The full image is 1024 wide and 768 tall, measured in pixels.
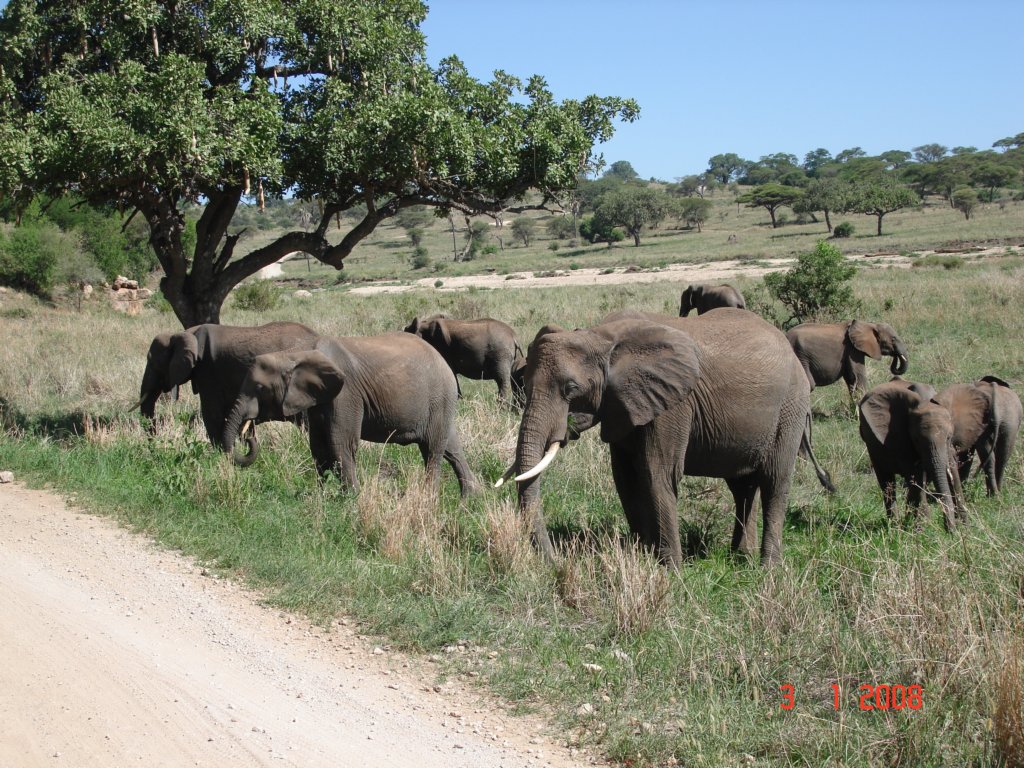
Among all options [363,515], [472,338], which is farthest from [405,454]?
[472,338]

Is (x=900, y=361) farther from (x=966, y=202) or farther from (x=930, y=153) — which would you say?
(x=930, y=153)

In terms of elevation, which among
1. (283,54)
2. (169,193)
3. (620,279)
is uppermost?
(283,54)

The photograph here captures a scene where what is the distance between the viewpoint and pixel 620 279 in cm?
4709

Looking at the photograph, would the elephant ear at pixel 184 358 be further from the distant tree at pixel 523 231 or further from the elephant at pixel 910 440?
the distant tree at pixel 523 231

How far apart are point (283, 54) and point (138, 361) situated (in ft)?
20.1

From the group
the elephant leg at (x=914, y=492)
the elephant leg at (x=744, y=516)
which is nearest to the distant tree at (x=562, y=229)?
the elephant leg at (x=914, y=492)

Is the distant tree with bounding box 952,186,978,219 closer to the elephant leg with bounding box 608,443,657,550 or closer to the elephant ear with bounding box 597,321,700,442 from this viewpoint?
the elephant leg with bounding box 608,443,657,550

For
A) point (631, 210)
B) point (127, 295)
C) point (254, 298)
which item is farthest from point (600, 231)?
point (254, 298)

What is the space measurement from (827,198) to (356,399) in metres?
64.9

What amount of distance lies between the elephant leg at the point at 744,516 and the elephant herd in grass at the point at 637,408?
0.05ft

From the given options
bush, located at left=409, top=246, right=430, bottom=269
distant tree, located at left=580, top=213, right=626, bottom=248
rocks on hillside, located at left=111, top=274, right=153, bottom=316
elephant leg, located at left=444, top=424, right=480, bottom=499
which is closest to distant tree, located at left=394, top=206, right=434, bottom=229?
distant tree, located at left=580, top=213, right=626, bottom=248

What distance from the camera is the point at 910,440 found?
922 cm

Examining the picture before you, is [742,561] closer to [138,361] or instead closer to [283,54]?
[283,54]
